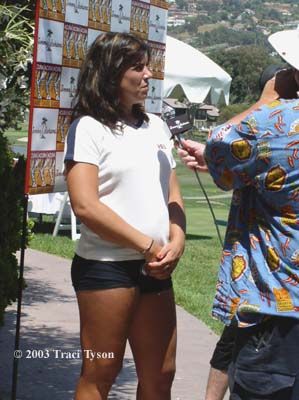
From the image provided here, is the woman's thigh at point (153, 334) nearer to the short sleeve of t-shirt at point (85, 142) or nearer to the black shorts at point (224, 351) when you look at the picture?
the short sleeve of t-shirt at point (85, 142)

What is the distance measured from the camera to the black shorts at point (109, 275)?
12.7ft

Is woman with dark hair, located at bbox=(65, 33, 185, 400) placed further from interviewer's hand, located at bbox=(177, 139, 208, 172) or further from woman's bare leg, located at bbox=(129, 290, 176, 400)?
interviewer's hand, located at bbox=(177, 139, 208, 172)

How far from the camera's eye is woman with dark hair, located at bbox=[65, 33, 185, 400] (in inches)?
152

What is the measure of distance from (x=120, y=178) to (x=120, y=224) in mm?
207

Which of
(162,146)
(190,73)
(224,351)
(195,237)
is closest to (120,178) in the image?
(162,146)

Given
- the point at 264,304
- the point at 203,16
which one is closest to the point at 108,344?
the point at 264,304

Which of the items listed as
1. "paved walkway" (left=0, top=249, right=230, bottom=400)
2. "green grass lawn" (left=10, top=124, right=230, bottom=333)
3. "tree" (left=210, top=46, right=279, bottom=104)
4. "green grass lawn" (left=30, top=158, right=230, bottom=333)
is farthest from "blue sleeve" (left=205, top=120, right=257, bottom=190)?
"tree" (left=210, top=46, right=279, bottom=104)

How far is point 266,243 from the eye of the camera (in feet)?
10.6

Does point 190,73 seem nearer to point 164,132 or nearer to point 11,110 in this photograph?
point 11,110

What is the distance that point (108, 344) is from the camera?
12.8 ft

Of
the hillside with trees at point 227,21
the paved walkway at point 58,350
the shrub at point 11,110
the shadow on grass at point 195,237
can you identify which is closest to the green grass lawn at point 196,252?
the shadow on grass at point 195,237

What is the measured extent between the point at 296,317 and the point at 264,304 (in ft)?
0.38

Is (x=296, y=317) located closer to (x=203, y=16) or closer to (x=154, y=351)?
(x=154, y=351)

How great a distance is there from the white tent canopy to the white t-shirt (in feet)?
42.4
